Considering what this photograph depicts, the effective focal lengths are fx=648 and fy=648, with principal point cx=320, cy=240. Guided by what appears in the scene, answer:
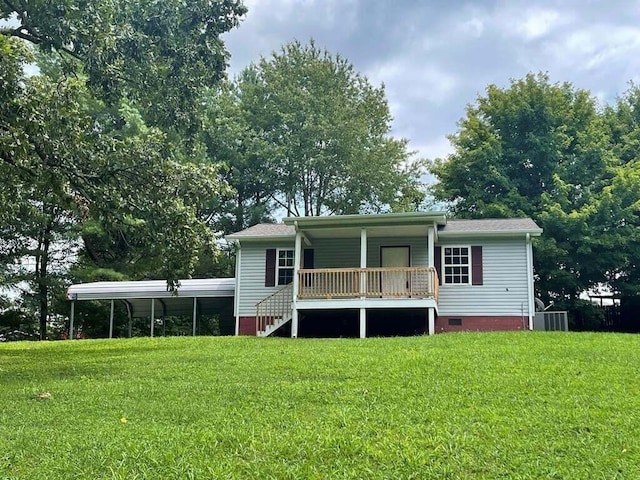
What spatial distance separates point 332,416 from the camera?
21.4ft

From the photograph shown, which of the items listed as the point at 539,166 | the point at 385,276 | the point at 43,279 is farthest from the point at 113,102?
the point at 539,166

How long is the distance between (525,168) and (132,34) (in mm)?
18492

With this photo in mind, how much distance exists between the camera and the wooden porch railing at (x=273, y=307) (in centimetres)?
1825

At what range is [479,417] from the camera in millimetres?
6391

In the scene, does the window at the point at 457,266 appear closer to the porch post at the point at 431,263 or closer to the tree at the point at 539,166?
the porch post at the point at 431,263

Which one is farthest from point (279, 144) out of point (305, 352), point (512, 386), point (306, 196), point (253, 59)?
point (512, 386)

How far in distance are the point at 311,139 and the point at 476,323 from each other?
54.9ft

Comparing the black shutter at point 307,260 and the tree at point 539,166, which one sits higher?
the tree at point 539,166

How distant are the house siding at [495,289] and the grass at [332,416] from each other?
262 inches

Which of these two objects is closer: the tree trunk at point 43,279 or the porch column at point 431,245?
the porch column at point 431,245

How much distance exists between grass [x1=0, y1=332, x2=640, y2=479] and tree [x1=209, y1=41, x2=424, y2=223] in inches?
857

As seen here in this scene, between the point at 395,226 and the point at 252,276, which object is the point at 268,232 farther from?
the point at 395,226

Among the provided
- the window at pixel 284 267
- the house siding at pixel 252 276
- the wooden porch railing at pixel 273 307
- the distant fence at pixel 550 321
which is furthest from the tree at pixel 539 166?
the house siding at pixel 252 276

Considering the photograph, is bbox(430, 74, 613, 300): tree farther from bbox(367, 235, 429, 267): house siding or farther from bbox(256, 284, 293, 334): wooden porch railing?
bbox(256, 284, 293, 334): wooden porch railing
